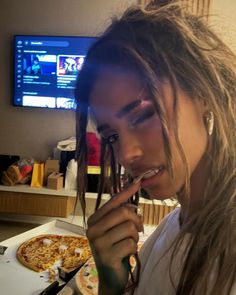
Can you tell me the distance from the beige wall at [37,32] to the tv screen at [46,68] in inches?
4.7

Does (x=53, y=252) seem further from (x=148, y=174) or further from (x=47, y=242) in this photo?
(x=148, y=174)

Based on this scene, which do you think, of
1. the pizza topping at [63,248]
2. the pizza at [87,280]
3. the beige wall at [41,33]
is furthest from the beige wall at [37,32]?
the pizza at [87,280]

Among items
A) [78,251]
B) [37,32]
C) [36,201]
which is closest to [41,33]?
[37,32]

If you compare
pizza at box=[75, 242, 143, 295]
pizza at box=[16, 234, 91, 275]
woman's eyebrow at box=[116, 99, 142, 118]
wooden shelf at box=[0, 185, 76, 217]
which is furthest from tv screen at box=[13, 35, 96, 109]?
woman's eyebrow at box=[116, 99, 142, 118]

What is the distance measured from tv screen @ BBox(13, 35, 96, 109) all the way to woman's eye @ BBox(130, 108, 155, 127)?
2394mm

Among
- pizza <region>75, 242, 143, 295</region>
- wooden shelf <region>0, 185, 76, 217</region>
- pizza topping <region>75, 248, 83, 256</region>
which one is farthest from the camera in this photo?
wooden shelf <region>0, 185, 76, 217</region>

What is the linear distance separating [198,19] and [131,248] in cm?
53

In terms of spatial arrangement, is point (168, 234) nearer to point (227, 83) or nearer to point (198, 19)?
point (227, 83)

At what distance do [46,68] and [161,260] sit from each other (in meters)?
2.63

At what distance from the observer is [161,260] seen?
30.6 inches

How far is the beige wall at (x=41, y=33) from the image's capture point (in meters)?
3.10

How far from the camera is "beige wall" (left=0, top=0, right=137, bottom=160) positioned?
310cm

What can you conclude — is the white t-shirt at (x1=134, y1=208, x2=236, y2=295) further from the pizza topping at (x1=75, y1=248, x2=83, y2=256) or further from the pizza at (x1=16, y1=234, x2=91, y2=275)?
the pizza topping at (x1=75, y1=248, x2=83, y2=256)

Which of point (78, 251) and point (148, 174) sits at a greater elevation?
point (148, 174)
